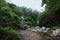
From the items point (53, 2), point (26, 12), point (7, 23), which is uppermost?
point (53, 2)

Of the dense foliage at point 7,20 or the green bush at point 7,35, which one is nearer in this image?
the green bush at point 7,35

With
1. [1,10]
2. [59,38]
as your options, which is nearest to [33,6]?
[1,10]

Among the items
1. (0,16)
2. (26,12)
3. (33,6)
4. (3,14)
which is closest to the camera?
(0,16)

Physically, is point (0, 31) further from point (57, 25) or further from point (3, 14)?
point (57, 25)

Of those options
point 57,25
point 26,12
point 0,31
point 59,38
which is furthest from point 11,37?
point 26,12

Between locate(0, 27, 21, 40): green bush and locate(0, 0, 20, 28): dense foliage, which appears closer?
locate(0, 27, 21, 40): green bush

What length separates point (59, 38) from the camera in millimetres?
7750

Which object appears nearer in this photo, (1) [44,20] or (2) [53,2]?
(2) [53,2]

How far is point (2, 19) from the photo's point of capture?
8211 millimetres

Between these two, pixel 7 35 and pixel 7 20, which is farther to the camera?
pixel 7 20

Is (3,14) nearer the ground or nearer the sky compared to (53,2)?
nearer the ground

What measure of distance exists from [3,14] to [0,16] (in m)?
0.58

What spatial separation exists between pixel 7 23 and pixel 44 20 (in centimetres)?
411

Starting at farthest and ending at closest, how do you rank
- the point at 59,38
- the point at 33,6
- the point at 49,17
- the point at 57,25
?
the point at 33,6, the point at 49,17, the point at 57,25, the point at 59,38
